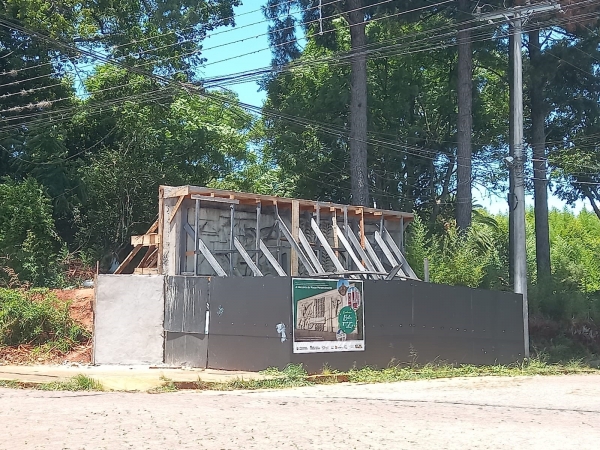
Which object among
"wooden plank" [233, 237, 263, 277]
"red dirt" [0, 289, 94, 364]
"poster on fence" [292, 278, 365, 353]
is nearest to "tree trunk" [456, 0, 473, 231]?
"wooden plank" [233, 237, 263, 277]

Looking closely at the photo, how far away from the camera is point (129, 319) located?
19.5m

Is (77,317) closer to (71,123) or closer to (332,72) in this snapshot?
(71,123)

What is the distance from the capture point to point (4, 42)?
1312 inches

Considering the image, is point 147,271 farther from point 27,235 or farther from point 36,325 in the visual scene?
point 27,235

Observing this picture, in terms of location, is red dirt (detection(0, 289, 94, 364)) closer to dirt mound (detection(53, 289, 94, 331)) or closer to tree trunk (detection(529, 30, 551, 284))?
dirt mound (detection(53, 289, 94, 331))

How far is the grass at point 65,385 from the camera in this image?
573 inches

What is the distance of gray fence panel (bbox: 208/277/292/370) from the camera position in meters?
17.4

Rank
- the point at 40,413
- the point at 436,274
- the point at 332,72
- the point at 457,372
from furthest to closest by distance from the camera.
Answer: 1. the point at 332,72
2. the point at 436,274
3. the point at 457,372
4. the point at 40,413

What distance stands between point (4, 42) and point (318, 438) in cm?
2917

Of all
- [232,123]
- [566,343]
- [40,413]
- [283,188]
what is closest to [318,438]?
[40,413]

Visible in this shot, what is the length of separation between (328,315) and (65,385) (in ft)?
20.5

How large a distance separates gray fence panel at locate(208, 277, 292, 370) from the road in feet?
7.12

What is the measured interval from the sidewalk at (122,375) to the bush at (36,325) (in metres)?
1.77

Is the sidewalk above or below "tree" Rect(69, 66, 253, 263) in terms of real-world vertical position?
below
